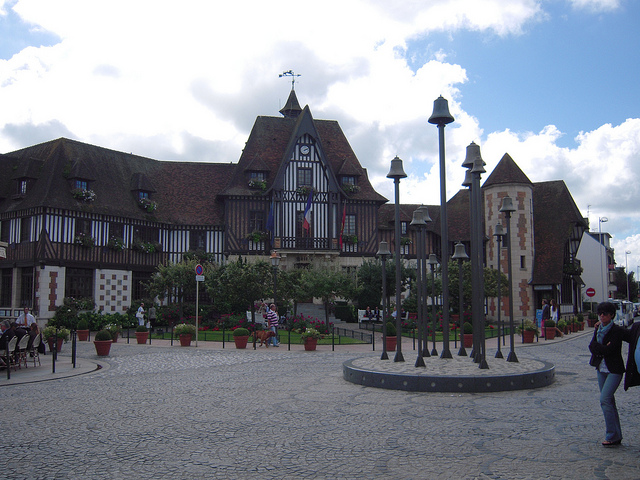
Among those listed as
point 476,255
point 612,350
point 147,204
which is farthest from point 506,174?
point 612,350

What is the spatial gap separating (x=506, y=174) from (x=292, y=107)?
18.3 metres

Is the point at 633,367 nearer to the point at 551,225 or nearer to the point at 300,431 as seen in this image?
the point at 300,431

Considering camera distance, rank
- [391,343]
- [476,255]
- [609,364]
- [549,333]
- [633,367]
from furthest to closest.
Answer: [549,333] < [391,343] < [476,255] < [609,364] < [633,367]

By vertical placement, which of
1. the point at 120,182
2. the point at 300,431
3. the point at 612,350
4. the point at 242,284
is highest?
the point at 120,182

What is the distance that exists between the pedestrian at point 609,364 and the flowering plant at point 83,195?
98.4 ft

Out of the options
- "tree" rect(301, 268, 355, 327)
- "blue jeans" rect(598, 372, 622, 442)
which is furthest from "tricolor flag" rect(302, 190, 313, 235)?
"blue jeans" rect(598, 372, 622, 442)

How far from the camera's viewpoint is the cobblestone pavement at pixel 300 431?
19.1 feet

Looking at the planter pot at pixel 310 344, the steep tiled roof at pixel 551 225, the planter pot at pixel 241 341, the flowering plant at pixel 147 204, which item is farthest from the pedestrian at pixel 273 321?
the steep tiled roof at pixel 551 225

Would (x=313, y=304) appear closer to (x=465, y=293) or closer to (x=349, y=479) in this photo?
(x=465, y=293)

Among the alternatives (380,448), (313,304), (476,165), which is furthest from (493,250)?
(380,448)

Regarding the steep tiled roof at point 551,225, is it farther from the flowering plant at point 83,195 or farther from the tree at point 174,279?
the flowering plant at point 83,195

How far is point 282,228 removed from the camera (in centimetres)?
3669

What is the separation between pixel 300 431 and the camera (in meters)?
7.47

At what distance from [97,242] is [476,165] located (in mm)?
A: 25173
